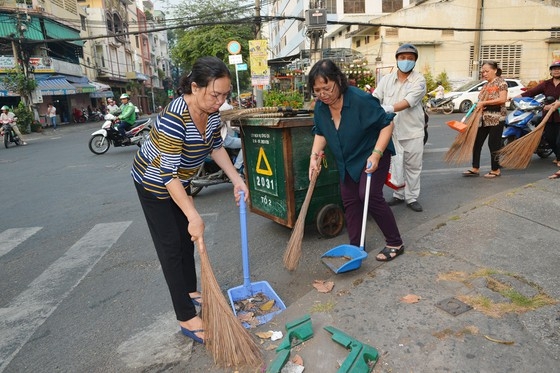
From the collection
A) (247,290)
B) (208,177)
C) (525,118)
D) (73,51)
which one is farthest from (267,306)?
(73,51)

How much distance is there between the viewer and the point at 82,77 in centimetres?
3225

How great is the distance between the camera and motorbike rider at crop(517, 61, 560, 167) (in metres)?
5.58

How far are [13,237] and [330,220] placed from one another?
12.2 ft

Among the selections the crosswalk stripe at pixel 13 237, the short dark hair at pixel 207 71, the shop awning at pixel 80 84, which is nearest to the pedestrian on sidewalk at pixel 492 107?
the short dark hair at pixel 207 71

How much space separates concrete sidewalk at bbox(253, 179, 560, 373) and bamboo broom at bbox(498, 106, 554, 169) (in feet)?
8.11

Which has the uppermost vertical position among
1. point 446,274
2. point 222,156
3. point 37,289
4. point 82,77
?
point 82,77

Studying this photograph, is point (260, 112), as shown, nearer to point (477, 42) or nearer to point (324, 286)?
point (324, 286)

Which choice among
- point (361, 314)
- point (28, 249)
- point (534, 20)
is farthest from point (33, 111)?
point (534, 20)

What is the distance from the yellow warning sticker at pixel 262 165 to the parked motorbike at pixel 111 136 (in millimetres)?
8628

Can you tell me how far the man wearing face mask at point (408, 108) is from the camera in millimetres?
4027

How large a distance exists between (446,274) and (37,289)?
3220 mm

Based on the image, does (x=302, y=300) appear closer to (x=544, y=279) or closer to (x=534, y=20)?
(x=544, y=279)

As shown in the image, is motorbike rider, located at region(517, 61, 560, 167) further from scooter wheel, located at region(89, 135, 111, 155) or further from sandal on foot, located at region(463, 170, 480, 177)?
scooter wheel, located at region(89, 135, 111, 155)

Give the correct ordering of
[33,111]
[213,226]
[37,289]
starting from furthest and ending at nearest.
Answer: [33,111], [213,226], [37,289]
